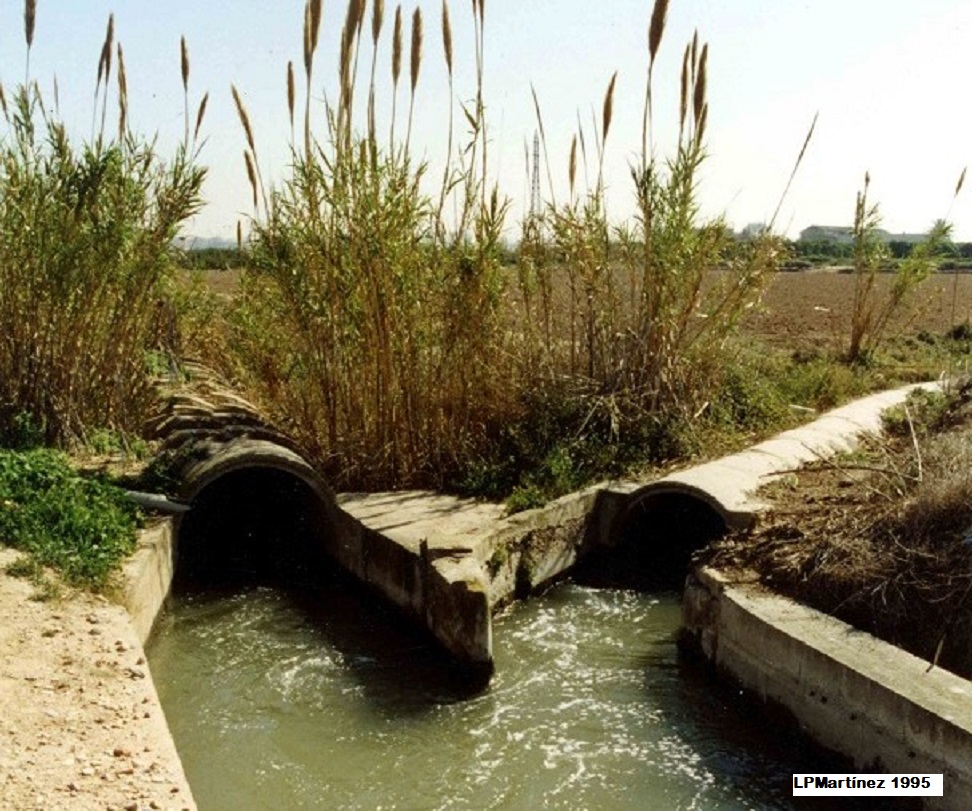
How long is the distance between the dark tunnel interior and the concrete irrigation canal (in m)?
0.02

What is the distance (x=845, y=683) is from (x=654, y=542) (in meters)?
3.54

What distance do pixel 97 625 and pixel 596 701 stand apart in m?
2.51

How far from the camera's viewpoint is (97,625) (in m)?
5.19

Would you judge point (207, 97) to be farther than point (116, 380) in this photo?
Yes

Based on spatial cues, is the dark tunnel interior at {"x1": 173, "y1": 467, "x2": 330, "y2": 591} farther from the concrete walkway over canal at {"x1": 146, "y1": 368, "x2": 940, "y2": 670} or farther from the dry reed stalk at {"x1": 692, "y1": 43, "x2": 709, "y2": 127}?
the dry reed stalk at {"x1": 692, "y1": 43, "x2": 709, "y2": 127}

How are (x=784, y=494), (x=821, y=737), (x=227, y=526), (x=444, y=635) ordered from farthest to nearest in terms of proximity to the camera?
(x=227, y=526), (x=784, y=494), (x=444, y=635), (x=821, y=737)

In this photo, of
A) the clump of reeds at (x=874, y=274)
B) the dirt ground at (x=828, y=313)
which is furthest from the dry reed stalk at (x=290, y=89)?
the clump of reeds at (x=874, y=274)

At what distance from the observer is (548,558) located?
7.45 m

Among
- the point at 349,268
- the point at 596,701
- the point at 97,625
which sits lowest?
the point at 596,701

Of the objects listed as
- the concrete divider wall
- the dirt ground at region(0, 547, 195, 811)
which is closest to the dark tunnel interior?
the concrete divider wall

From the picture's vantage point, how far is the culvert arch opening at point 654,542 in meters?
7.64

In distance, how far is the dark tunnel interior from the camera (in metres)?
7.59

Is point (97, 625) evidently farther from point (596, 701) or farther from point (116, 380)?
point (116, 380)

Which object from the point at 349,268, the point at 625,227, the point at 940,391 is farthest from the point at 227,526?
the point at 940,391
